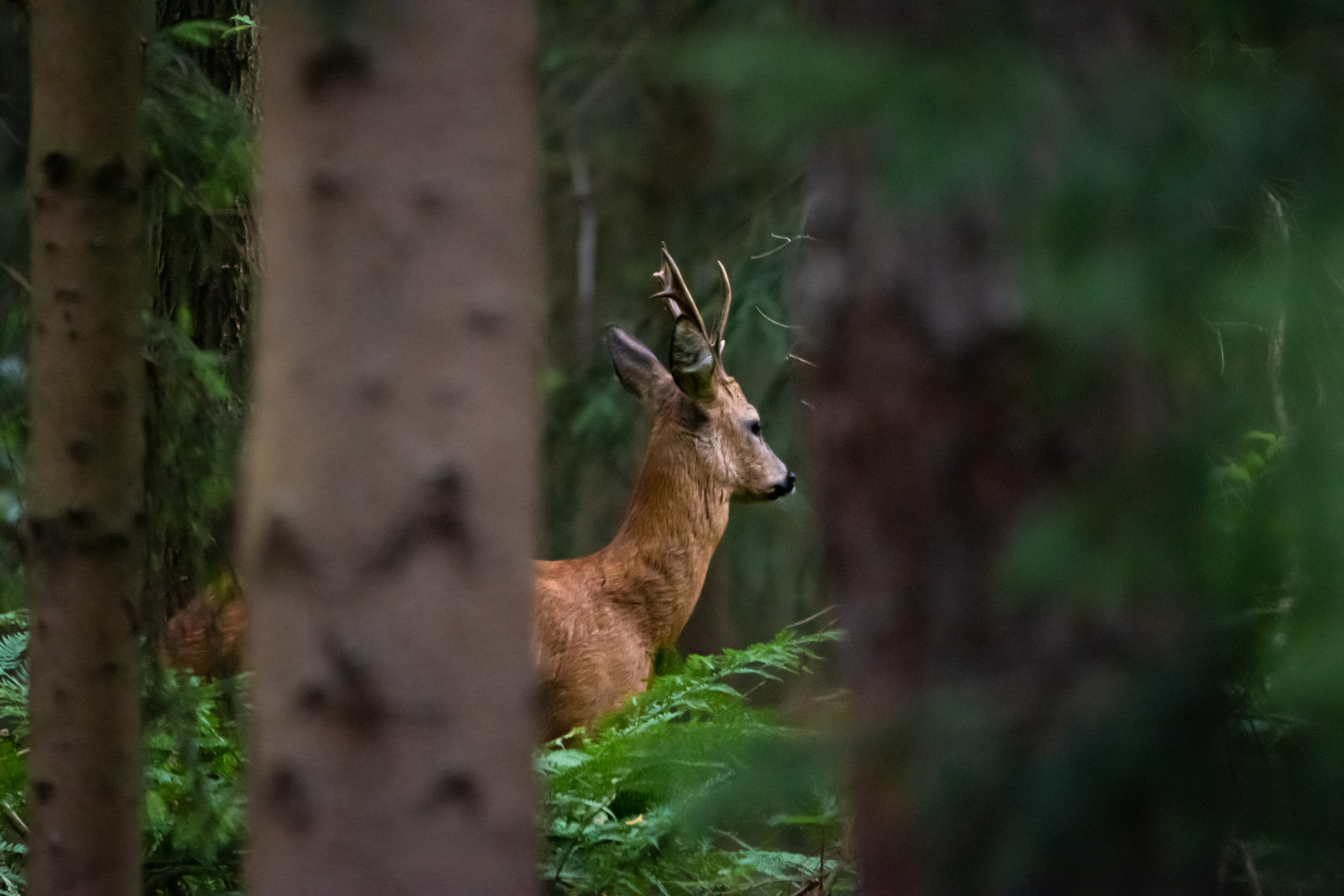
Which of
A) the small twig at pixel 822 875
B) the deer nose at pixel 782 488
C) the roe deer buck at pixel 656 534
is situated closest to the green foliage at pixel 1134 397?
the small twig at pixel 822 875

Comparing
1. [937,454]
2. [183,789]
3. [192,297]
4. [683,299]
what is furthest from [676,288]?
[937,454]

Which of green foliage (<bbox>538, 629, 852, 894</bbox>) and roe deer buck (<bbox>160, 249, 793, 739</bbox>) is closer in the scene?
green foliage (<bbox>538, 629, 852, 894</bbox>)

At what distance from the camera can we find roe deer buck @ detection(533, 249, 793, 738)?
693 centimetres

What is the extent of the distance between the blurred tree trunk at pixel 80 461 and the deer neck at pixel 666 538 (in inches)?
164

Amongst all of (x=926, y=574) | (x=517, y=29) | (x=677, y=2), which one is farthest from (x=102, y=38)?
(x=677, y=2)

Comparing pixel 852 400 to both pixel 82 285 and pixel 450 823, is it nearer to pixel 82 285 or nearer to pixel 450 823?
pixel 450 823

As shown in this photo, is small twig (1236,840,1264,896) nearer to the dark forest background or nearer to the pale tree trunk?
the dark forest background

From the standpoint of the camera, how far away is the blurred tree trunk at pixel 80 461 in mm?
3287

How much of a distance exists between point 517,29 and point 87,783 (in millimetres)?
2254

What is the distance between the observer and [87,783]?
10.8 ft

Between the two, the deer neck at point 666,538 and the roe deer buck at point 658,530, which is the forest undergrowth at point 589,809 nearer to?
the roe deer buck at point 658,530

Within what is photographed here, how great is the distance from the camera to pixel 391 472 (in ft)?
6.72

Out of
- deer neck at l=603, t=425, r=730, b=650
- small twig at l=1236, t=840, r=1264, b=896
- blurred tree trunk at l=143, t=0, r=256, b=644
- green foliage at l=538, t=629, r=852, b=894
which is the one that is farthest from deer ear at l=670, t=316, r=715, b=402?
small twig at l=1236, t=840, r=1264, b=896

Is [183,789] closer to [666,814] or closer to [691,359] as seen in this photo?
[666,814]
